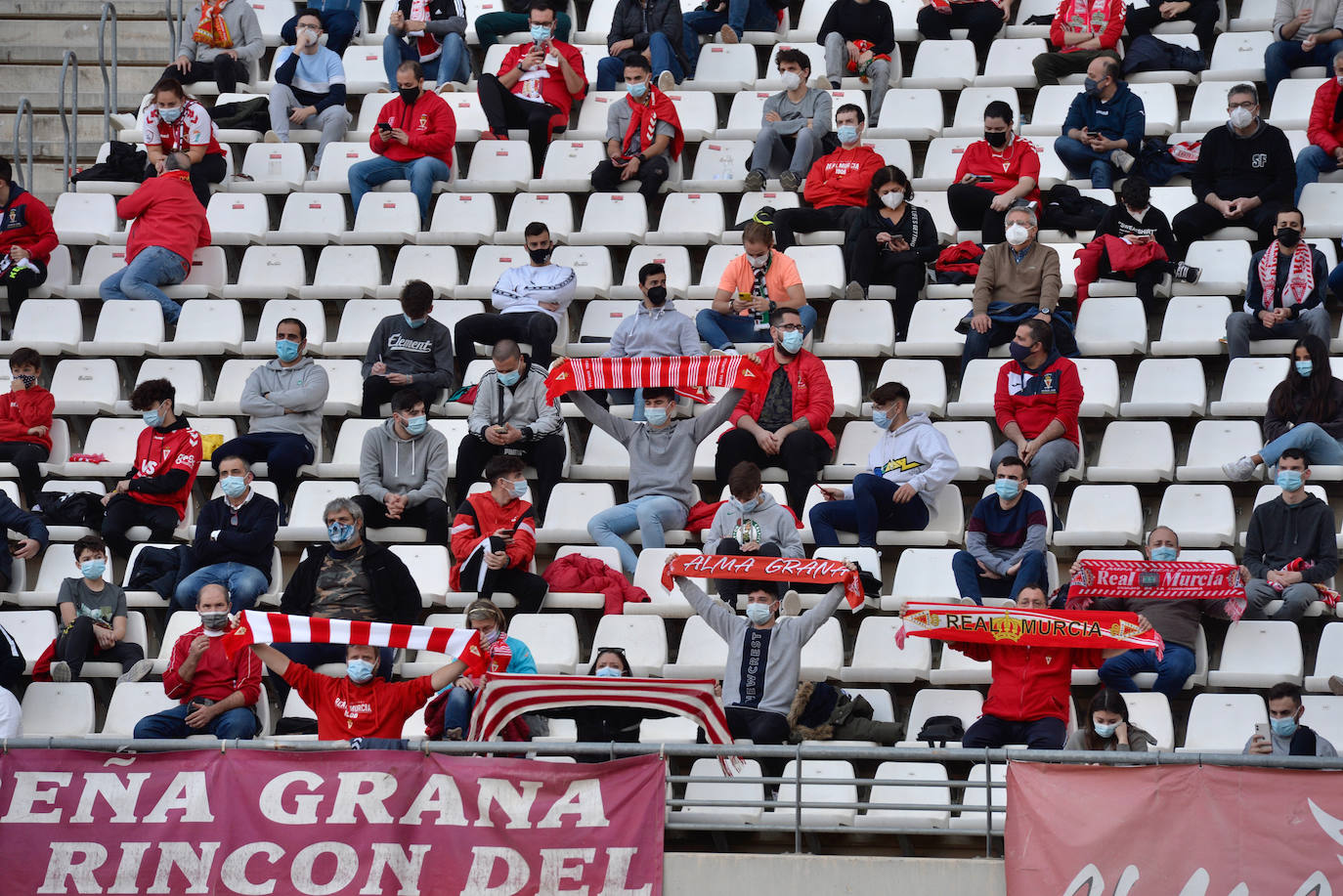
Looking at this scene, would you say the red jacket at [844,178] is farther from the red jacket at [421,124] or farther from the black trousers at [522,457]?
the black trousers at [522,457]

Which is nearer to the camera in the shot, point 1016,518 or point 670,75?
point 1016,518

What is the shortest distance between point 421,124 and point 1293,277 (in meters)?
5.54

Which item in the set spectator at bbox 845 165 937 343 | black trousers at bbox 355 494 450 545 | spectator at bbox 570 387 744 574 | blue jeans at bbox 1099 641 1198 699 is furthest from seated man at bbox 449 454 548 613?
spectator at bbox 845 165 937 343

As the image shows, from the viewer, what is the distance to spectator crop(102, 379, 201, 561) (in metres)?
11.2

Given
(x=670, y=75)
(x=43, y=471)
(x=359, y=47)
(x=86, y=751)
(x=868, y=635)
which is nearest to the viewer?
(x=86, y=751)

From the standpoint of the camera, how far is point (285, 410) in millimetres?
11742

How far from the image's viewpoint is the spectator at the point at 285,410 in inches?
453

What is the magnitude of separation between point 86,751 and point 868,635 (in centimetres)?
368

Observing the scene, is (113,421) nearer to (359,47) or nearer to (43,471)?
(43,471)

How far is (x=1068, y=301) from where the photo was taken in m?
12.4

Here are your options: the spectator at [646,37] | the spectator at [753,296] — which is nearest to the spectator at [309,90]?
the spectator at [646,37]

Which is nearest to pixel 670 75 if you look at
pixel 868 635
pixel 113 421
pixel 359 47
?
pixel 359 47

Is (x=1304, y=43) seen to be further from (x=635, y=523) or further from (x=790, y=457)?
(x=635, y=523)

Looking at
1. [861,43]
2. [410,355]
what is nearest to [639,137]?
[861,43]
